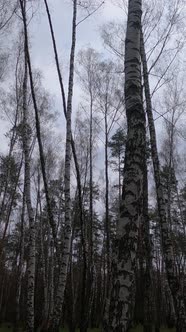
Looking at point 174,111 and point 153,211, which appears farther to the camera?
point 153,211

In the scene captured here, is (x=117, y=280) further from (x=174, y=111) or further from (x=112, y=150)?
(x=112, y=150)

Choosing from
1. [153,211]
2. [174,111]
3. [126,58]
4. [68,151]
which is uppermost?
[174,111]

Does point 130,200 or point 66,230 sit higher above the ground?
point 66,230

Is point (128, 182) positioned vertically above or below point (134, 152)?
below

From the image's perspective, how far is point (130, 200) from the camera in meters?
4.01

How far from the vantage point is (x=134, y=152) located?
4.29m

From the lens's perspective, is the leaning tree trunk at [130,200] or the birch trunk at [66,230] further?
the birch trunk at [66,230]

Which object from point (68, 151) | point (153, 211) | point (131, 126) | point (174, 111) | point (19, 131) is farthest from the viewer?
point (153, 211)

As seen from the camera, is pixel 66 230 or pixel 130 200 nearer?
pixel 130 200

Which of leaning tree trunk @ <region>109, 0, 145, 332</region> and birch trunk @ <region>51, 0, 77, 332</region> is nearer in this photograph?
leaning tree trunk @ <region>109, 0, 145, 332</region>

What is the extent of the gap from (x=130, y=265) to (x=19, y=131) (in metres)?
13.1

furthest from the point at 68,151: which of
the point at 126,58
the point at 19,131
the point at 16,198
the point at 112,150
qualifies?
the point at 16,198

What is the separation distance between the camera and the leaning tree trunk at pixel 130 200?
3.63 metres

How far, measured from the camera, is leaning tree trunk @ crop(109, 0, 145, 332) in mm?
3627
